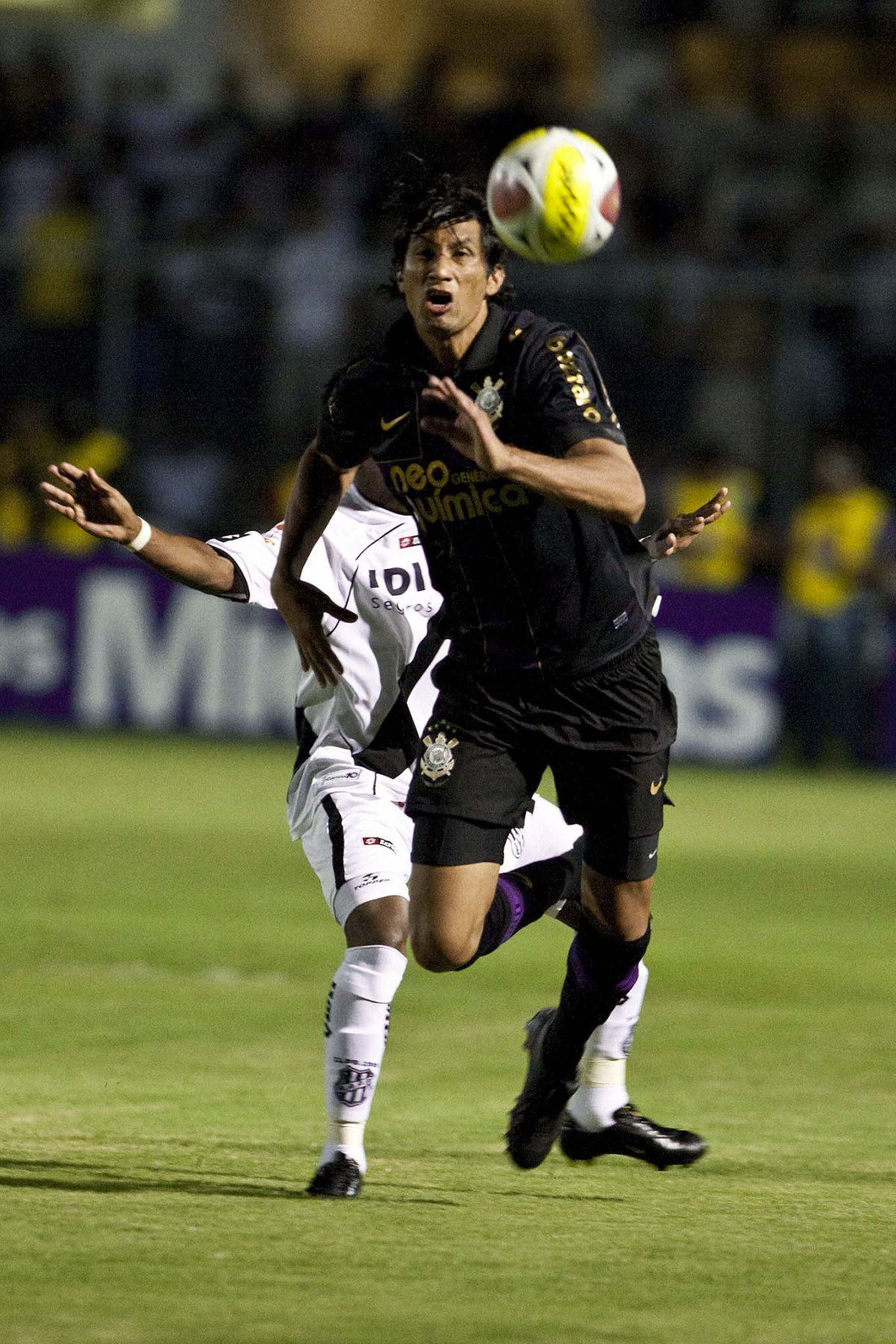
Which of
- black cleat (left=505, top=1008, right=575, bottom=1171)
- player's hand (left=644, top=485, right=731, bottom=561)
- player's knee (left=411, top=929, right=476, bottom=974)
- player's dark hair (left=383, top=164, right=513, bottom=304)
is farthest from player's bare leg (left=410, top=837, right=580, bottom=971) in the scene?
player's dark hair (left=383, top=164, right=513, bottom=304)

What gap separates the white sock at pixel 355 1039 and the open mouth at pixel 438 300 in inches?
62.1

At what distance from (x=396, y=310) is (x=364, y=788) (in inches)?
461

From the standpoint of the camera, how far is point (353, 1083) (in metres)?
5.64

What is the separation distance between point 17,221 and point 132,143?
4.08 ft

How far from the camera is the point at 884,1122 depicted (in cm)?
678

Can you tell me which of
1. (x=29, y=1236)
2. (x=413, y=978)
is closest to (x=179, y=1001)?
(x=413, y=978)

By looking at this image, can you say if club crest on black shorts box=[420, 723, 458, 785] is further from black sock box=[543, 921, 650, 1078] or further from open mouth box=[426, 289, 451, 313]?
open mouth box=[426, 289, 451, 313]

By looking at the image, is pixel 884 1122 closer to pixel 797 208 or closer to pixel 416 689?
pixel 416 689

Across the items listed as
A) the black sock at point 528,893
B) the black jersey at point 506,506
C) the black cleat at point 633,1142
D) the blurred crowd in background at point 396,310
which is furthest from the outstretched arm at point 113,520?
the blurred crowd in background at point 396,310

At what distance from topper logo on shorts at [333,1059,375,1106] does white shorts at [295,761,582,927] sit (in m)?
0.41

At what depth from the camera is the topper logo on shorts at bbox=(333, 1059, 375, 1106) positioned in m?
5.62

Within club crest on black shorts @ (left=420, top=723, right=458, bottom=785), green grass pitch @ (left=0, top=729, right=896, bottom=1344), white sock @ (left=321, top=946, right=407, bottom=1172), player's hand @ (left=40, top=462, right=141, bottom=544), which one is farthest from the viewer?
player's hand @ (left=40, top=462, right=141, bottom=544)

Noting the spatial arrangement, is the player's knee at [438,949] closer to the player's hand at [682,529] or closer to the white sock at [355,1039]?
the white sock at [355,1039]

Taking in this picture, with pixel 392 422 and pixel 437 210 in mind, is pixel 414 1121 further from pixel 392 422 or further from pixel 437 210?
pixel 437 210
